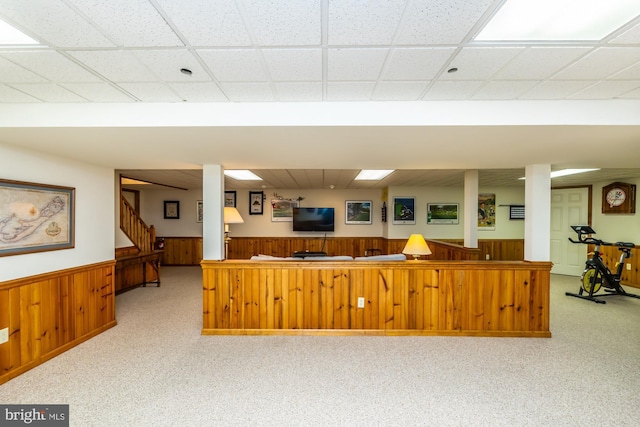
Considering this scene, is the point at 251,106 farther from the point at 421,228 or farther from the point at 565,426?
the point at 421,228

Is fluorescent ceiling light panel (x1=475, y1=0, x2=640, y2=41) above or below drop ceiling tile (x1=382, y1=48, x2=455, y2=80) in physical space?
above

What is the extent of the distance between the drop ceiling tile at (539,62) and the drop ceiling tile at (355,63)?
739 mm

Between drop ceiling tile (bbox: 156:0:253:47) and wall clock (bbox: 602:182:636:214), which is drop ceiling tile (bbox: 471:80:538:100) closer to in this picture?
drop ceiling tile (bbox: 156:0:253:47)

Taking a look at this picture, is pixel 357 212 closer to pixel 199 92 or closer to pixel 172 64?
pixel 199 92

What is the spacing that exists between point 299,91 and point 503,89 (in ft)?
4.47

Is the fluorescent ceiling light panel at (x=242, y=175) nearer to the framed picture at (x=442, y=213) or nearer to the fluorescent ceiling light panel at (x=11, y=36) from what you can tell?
the fluorescent ceiling light panel at (x=11, y=36)

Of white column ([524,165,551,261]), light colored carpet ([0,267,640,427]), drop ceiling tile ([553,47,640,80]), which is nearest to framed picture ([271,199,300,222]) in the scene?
light colored carpet ([0,267,640,427])

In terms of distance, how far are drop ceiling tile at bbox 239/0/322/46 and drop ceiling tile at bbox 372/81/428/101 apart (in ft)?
1.96

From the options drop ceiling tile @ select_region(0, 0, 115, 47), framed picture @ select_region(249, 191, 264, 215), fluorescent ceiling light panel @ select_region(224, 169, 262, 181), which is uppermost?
drop ceiling tile @ select_region(0, 0, 115, 47)

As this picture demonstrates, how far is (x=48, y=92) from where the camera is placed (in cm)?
178

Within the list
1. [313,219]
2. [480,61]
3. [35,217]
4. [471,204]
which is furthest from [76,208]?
[471,204]

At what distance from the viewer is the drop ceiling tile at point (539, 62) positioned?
53.4 inches

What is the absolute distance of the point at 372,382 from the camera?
7.45 feet

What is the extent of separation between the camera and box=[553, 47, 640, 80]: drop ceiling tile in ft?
4.47
